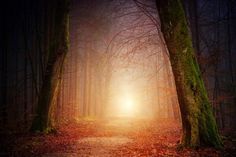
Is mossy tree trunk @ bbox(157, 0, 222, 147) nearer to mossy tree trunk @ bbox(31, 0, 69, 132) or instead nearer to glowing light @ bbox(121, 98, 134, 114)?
mossy tree trunk @ bbox(31, 0, 69, 132)

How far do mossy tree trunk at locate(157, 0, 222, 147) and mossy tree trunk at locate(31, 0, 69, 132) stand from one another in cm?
669

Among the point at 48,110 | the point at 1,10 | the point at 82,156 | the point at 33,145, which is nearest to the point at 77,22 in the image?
the point at 1,10

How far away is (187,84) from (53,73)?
7647mm

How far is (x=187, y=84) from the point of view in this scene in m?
8.95

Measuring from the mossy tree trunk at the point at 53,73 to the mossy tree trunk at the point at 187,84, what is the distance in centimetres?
669

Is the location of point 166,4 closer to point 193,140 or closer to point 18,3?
point 193,140

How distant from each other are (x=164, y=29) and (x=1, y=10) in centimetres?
2053

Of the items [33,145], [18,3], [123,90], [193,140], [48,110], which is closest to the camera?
[193,140]

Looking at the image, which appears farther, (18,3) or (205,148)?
(18,3)

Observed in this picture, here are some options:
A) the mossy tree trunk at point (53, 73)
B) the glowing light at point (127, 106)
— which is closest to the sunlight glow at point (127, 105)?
the glowing light at point (127, 106)

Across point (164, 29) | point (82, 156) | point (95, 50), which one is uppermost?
point (95, 50)

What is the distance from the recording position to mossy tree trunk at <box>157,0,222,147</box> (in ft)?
28.8

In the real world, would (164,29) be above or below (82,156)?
above

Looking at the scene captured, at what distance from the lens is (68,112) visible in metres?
21.9
